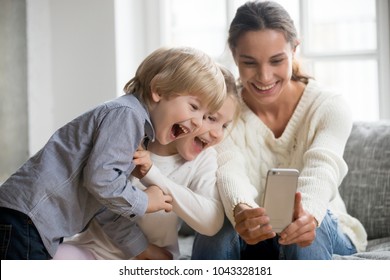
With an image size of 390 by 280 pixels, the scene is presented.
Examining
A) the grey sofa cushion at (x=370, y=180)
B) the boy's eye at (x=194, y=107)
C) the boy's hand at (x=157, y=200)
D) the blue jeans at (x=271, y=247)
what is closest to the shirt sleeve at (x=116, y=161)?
the boy's hand at (x=157, y=200)

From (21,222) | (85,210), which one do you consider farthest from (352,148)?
(21,222)

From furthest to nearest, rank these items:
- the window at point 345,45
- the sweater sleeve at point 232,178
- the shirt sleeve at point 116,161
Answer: the window at point 345,45
the sweater sleeve at point 232,178
the shirt sleeve at point 116,161

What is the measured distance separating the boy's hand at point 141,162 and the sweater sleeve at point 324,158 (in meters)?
0.37

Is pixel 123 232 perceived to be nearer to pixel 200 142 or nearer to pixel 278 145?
pixel 200 142

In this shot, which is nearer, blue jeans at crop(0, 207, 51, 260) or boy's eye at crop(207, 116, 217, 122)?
blue jeans at crop(0, 207, 51, 260)

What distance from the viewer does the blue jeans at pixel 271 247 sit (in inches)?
60.5

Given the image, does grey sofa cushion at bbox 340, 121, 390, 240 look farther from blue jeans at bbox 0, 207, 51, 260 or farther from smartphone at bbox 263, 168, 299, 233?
blue jeans at bbox 0, 207, 51, 260

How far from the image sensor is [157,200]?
1.50 meters

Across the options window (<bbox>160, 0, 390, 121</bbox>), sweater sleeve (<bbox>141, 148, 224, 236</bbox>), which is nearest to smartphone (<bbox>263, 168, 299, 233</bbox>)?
sweater sleeve (<bbox>141, 148, 224, 236</bbox>)

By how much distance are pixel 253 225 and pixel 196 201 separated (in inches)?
6.5

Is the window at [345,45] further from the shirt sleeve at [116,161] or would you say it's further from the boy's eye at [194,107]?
the shirt sleeve at [116,161]

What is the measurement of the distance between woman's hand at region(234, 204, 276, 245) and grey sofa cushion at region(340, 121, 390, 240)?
55 cm

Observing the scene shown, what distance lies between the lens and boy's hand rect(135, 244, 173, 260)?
5.40 ft

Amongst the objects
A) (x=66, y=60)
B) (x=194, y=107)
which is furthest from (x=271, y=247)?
(x=66, y=60)
